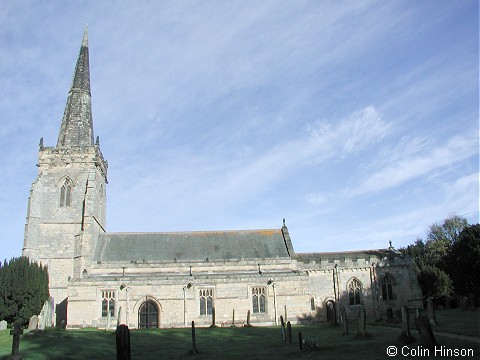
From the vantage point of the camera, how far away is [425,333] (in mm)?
13430

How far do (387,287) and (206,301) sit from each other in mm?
15078

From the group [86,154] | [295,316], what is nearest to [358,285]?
[295,316]

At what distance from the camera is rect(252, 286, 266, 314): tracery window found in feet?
109

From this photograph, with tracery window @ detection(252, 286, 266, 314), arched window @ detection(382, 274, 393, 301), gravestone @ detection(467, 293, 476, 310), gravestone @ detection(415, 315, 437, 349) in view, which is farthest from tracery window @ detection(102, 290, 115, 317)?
gravestone @ detection(467, 293, 476, 310)

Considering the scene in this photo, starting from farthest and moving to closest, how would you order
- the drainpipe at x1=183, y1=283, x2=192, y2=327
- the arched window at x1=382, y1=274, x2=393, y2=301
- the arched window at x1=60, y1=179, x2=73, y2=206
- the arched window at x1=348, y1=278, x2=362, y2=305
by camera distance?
1. the arched window at x1=60, y1=179, x2=73, y2=206
2. the arched window at x1=382, y1=274, x2=393, y2=301
3. the arched window at x1=348, y1=278, x2=362, y2=305
4. the drainpipe at x1=183, y1=283, x2=192, y2=327

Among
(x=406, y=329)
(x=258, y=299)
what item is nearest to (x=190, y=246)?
(x=258, y=299)

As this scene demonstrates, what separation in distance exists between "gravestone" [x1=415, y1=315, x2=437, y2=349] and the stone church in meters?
16.3

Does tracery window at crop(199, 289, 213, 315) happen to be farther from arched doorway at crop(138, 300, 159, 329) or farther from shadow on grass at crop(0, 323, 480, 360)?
shadow on grass at crop(0, 323, 480, 360)

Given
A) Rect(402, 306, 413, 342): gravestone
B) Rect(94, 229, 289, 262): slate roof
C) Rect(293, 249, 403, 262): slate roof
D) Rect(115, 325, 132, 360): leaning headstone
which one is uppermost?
Rect(94, 229, 289, 262): slate roof

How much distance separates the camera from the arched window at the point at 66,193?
38.3 m

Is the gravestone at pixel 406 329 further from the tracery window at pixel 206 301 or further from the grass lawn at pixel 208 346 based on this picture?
the tracery window at pixel 206 301

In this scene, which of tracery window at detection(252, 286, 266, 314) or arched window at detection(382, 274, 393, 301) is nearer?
tracery window at detection(252, 286, 266, 314)

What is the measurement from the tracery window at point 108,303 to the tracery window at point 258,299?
1025 cm

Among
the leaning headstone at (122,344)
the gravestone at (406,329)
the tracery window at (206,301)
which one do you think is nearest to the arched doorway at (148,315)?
the tracery window at (206,301)
